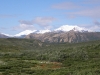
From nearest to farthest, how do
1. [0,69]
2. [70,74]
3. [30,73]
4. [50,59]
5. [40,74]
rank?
[70,74] → [40,74] → [30,73] → [0,69] → [50,59]

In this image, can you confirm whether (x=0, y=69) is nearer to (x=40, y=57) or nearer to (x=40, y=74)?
(x=40, y=74)

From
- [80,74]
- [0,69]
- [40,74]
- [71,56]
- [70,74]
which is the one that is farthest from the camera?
[71,56]

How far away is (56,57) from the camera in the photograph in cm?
9412

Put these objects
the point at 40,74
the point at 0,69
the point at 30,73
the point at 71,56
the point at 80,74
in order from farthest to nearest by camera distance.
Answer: the point at 71,56 < the point at 0,69 < the point at 30,73 < the point at 40,74 < the point at 80,74

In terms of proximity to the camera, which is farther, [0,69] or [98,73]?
[0,69]

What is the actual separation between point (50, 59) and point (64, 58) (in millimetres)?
6758

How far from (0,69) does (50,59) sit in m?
31.3

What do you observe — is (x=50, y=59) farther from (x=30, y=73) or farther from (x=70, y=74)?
(x=70, y=74)

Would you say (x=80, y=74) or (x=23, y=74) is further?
(x=23, y=74)

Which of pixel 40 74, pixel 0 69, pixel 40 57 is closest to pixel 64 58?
pixel 40 57

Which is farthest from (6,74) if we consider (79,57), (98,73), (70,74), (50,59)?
(79,57)

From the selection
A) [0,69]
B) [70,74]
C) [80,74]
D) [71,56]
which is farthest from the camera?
[71,56]

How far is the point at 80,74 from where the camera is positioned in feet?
147

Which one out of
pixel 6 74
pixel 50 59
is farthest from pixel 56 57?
pixel 6 74
